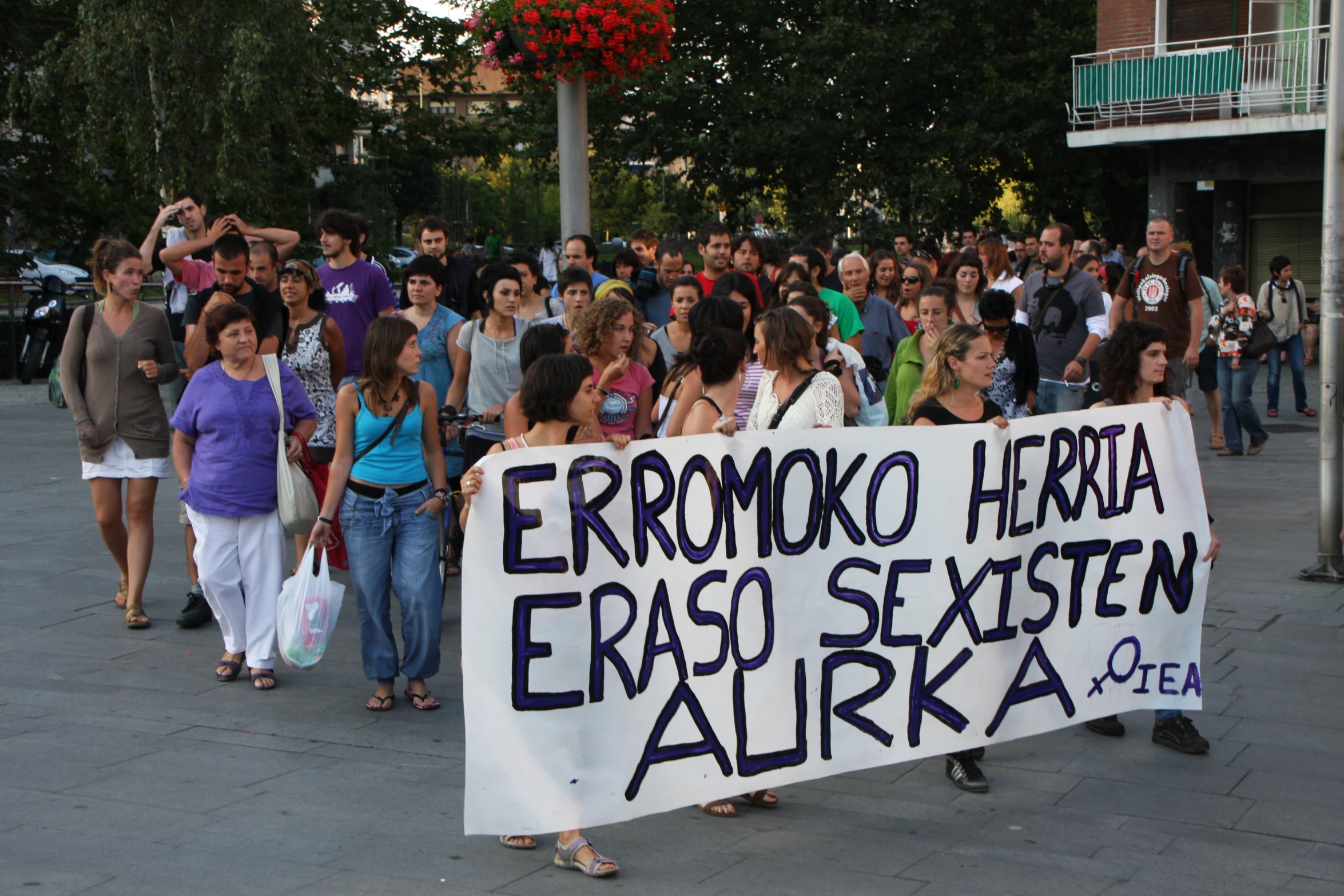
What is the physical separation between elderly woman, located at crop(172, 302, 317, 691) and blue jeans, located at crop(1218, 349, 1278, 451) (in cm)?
909

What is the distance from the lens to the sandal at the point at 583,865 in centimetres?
417

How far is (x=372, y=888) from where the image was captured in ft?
13.4

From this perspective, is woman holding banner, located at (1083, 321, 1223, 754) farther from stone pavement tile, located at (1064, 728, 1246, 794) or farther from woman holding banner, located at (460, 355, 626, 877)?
woman holding banner, located at (460, 355, 626, 877)

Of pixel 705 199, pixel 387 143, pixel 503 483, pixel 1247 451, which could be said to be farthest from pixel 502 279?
pixel 387 143

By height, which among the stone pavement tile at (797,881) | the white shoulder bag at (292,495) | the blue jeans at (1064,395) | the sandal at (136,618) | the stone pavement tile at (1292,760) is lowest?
the stone pavement tile at (1292,760)

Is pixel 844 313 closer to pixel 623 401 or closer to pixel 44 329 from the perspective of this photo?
pixel 623 401

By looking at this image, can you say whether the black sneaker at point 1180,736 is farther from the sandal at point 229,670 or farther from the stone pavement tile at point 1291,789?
the sandal at point 229,670

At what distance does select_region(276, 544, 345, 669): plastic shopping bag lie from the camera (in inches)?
220

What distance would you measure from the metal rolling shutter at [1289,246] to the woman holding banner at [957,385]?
2061cm

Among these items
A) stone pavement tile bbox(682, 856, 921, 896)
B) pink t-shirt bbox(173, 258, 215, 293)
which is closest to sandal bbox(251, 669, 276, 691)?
stone pavement tile bbox(682, 856, 921, 896)

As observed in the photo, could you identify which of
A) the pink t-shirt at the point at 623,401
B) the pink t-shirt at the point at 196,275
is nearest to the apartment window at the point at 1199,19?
the pink t-shirt at the point at 196,275

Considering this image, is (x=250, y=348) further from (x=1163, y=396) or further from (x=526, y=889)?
(x=1163, y=396)

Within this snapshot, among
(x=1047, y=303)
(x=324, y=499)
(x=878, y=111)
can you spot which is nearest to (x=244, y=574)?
(x=324, y=499)

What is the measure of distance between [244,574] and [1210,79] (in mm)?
20326
